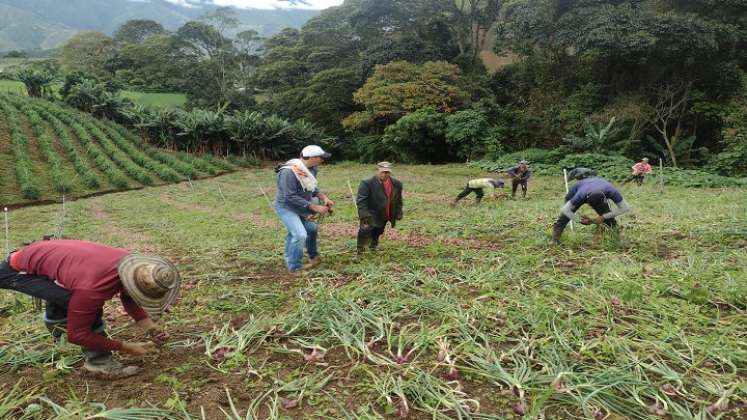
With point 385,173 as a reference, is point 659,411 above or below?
below

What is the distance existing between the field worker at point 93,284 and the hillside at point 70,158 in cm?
1536

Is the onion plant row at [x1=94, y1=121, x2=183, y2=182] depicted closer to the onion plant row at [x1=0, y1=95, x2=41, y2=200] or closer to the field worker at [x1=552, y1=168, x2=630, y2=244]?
the onion plant row at [x1=0, y1=95, x2=41, y2=200]

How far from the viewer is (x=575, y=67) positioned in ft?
77.9

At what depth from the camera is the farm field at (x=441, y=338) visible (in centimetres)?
282

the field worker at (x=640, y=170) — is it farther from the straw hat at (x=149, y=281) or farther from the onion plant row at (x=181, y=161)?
the onion plant row at (x=181, y=161)

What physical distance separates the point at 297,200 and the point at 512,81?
79.8ft

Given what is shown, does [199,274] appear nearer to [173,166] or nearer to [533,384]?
[533,384]

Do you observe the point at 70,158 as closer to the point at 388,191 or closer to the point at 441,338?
the point at 388,191

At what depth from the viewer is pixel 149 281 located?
279 cm


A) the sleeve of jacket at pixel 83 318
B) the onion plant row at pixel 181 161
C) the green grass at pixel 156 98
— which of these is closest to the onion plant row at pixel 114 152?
the onion plant row at pixel 181 161

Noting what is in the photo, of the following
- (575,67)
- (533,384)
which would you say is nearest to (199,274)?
(533,384)

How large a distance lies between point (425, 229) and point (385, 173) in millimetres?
2361

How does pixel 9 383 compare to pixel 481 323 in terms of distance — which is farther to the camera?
pixel 481 323

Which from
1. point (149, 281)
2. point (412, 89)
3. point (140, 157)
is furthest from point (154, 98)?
point (149, 281)
